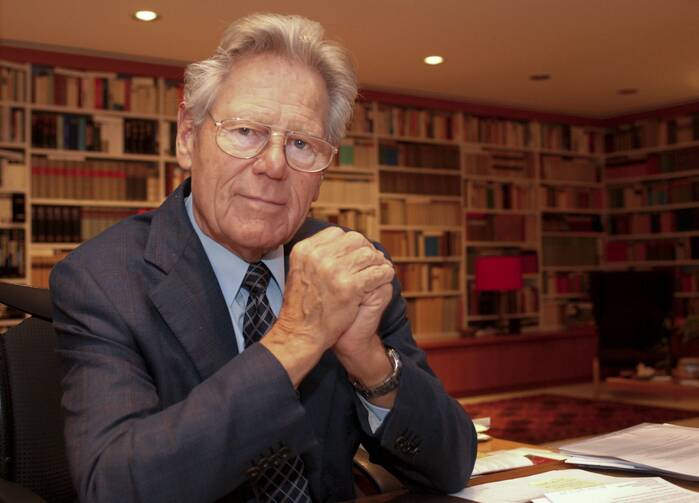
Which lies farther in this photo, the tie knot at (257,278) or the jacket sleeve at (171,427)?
the tie knot at (257,278)

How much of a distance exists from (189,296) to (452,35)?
5.18 m

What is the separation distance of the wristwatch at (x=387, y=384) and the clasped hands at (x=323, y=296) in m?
0.10

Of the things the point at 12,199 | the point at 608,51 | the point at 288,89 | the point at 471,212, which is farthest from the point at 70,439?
the point at 471,212

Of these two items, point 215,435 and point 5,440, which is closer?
point 215,435

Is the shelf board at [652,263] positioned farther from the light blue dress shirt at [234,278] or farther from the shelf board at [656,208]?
the light blue dress shirt at [234,278]

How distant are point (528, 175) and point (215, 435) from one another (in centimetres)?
824

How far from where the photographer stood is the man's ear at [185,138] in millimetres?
1439

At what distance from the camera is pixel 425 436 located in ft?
4.16

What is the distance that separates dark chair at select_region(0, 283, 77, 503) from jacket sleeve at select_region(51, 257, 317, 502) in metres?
0.31

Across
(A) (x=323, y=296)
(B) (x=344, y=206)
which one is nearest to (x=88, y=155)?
(B) (x=344, y=206)

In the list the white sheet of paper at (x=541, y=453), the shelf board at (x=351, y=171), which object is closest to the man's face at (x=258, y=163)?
the white sheet of paper at (x=541, y=453)

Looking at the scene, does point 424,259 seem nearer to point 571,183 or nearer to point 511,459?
point 571,183

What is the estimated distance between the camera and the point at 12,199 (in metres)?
6.10

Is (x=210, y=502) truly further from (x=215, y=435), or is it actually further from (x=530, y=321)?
(x=530, y=321)
